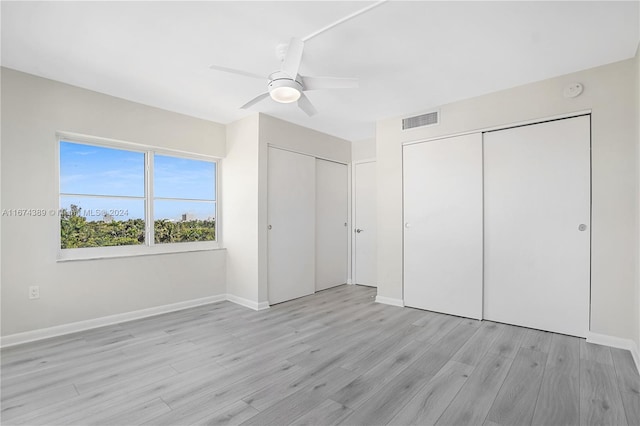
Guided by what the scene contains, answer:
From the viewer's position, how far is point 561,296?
9.98ft

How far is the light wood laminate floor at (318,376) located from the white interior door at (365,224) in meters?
1.89

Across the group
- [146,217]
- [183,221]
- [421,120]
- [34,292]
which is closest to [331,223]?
[421,120]

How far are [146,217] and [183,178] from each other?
2.34 feet

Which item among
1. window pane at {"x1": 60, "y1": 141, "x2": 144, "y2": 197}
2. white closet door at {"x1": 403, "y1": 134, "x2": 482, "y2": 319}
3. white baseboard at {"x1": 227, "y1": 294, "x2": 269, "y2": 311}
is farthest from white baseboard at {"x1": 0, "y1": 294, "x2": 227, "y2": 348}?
white closet door at {"x1": 403, "y1": 134, "x2": 482, "y2": 319}

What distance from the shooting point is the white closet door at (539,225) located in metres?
2.96

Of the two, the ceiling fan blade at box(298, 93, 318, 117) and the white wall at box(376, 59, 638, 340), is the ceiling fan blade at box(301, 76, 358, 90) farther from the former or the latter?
the white wall at box(376, 59, 638, 340)

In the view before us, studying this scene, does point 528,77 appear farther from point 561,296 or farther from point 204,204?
point 204,204

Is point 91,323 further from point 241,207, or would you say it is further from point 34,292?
point 241,207

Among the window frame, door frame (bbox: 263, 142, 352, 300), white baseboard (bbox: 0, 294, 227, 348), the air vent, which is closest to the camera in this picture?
white baseboard (bbox: 0, 294, 227, 348)

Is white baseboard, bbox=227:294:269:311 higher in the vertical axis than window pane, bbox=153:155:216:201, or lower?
lower

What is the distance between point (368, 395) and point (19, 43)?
12.3 feet

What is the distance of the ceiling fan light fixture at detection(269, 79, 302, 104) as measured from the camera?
2.28 metres

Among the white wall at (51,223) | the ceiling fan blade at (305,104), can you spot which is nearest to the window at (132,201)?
the white wall at (51,223)

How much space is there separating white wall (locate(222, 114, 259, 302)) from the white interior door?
2.07 meters
